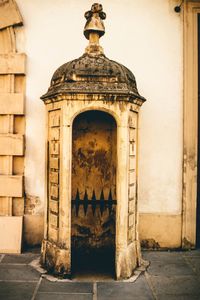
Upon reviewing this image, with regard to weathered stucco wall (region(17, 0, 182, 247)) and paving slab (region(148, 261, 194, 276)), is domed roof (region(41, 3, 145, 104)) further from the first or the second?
paving slab (region(148, 261, 194, 276))

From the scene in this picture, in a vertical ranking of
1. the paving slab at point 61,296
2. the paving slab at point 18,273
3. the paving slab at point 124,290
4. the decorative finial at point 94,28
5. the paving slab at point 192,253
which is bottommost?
the paving slab at point 61,296

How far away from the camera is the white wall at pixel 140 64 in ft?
18.3

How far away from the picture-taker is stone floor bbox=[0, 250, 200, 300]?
Result: 152 inches

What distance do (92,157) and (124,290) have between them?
189 centimetres

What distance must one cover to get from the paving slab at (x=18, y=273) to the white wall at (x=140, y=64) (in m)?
1.26

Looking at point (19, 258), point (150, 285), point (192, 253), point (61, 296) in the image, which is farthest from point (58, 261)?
point (192, 253)

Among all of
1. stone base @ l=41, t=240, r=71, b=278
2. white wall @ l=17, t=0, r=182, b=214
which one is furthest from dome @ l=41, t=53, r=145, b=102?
stone base @ l=41, t=240, r=71, b=278

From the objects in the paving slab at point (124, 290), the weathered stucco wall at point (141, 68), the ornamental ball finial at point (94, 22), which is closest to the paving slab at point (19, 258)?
the weathered stucco wall at point (141, 68)

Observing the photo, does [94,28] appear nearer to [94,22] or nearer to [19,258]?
[94,22]

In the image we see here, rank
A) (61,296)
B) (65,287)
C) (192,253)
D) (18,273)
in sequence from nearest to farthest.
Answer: (61,296) → (65,287) → (18,273) → (192,253)

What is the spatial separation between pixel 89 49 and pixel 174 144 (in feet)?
6.75

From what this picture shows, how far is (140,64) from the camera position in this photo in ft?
18.3

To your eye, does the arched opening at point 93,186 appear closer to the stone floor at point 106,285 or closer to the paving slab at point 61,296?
the stone floor at point 106,285

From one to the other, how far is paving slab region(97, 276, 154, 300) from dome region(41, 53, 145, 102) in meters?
2.27
